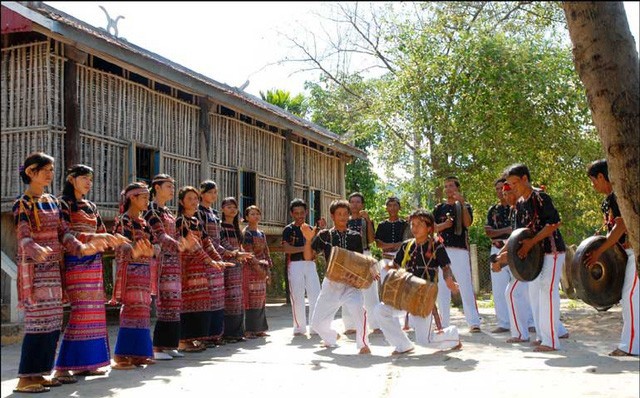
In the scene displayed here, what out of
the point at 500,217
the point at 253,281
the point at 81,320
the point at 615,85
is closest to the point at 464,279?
the point at 500,217

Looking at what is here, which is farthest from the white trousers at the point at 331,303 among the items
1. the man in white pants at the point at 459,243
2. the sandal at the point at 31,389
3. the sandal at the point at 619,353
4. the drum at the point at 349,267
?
the sandal at the point at 31,389

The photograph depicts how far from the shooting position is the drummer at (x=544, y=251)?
20.7 ft

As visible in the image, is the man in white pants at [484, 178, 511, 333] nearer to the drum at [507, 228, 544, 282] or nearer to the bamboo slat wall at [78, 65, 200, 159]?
the drum at [507, 228, 544, 282]

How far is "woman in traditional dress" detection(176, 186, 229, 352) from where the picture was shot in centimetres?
721

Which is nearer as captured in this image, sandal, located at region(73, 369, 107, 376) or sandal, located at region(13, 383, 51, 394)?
sandal, located at region(13, 383, 51, 394)

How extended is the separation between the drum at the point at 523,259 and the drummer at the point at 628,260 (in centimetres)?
63

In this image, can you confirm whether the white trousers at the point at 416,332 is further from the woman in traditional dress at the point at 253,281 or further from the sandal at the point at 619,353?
the woman in traditional dress at the point at 253,281

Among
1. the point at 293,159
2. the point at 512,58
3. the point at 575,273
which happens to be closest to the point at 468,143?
the point at 512,58

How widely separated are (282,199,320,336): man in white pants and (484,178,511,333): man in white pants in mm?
2352

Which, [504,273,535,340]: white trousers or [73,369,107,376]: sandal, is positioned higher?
[504,273,535,340]: white trousers

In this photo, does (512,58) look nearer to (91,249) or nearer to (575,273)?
(575,273)

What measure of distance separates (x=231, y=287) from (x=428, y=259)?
106 inches

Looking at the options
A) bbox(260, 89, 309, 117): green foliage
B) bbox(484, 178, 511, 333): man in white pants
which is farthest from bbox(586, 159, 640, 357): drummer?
bbox(260, 89, 309, 117): green foliage

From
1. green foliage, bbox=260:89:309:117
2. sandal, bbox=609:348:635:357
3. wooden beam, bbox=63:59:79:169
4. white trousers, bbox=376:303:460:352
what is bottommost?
sandal, bbox=609:348:635:357
